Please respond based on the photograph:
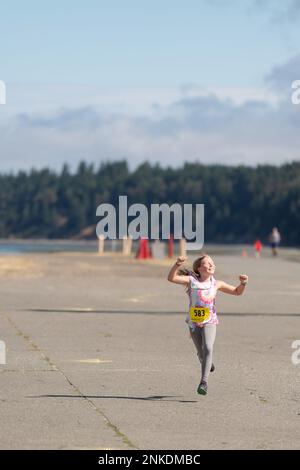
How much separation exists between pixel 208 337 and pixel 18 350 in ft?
15.9

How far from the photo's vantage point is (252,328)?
2091 cm

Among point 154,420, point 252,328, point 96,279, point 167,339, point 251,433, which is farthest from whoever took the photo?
point 96,279

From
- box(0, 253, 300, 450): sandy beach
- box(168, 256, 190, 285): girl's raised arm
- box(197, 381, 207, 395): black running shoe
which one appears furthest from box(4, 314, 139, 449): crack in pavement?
box(168, 256, 190, 285): girl's raised arm

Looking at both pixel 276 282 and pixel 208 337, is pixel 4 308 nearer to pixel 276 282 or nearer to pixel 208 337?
pixel 208 337

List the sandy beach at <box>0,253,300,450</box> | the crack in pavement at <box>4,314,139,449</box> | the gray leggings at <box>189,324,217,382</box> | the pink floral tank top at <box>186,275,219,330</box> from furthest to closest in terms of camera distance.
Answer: the pink floral tank top at <box>186,275,219,330</box>
the gray leggings at <box>189,324,217,382</box>
the sandy beach at <box>0,253,300,450</box>
the crack in pavement at <box>4,314,139,449</box>

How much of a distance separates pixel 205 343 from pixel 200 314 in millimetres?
294

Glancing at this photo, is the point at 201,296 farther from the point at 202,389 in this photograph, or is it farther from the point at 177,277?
the point at 202,389

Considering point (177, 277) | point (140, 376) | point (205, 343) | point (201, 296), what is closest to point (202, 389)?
point (205, 343)

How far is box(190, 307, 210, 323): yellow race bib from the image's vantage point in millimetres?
12398

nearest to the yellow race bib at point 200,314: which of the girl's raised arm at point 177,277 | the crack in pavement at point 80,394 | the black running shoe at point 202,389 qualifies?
the girl's raised arm at point 177,277

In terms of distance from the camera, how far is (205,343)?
12.3 m

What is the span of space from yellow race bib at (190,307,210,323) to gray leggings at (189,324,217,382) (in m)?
0.08

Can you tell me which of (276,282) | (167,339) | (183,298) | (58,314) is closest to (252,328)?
(167,339)

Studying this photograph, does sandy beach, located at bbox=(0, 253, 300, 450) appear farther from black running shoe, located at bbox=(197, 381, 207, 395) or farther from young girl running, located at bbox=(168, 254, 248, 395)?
young girl running, located at bbox=(168, 254, 248, 395)
